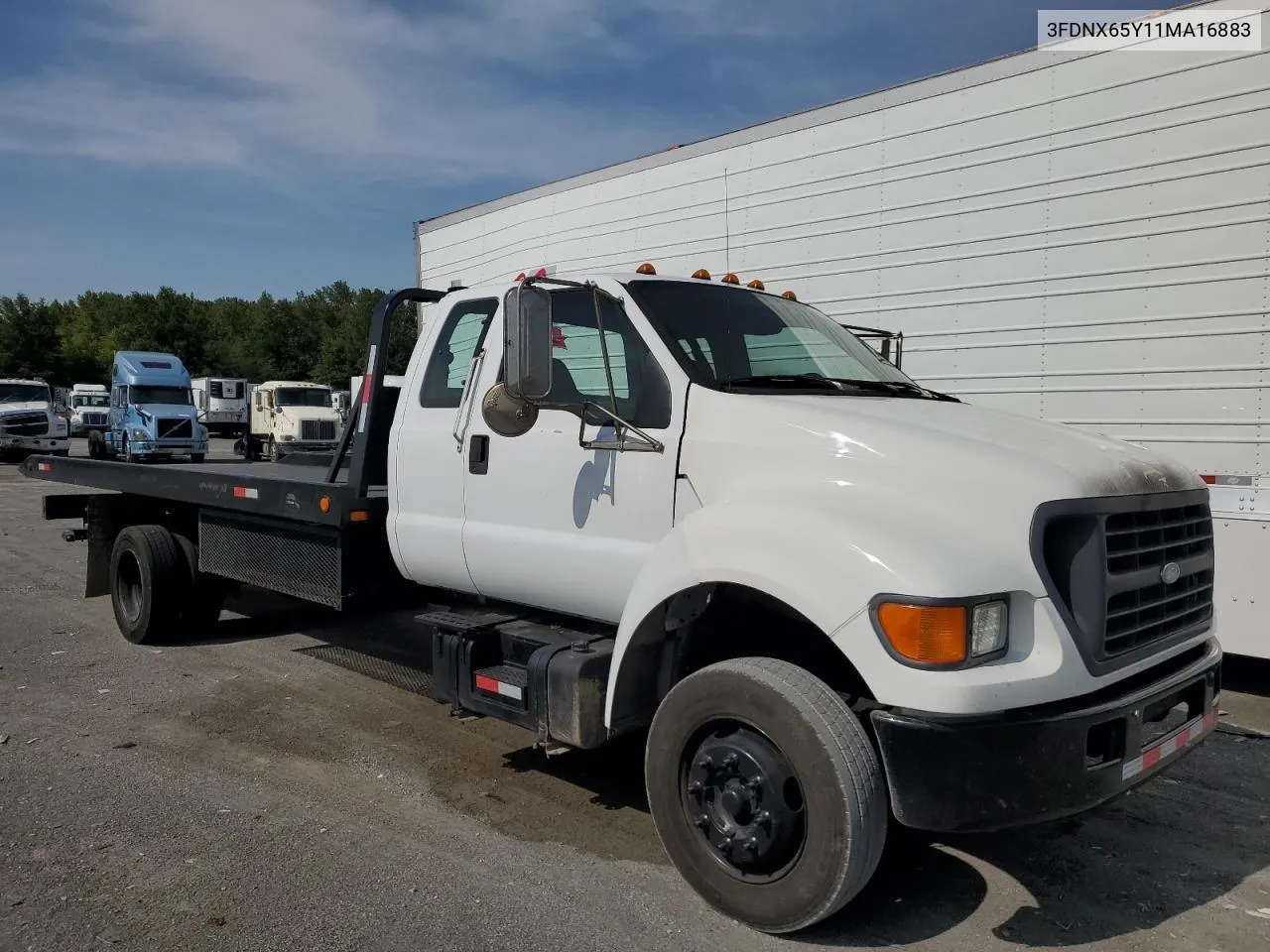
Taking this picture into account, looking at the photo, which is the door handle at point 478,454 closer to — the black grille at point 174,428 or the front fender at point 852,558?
the front fender at point 852,558

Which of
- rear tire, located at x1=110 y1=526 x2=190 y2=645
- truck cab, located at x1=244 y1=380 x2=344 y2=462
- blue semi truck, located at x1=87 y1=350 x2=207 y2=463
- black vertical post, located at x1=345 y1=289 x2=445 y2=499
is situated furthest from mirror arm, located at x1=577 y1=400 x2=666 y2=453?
truck cab, located at x1=244 y1=380 x2=344 y2=462

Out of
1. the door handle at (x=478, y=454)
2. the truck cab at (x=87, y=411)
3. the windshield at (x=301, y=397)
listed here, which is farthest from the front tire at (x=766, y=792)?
the truck cab at (x=87, y=411)

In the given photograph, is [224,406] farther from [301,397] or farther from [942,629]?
[942,629]

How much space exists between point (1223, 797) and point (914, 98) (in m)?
4.59

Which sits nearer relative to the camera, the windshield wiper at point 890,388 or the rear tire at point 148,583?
the windshield wiper at point 890,388

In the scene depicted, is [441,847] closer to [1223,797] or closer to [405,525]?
[405,525]

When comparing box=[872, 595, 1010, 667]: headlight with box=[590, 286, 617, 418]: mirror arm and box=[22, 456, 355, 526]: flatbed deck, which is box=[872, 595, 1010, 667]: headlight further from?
box=[22, 456, 355, 526]: flatbed deck

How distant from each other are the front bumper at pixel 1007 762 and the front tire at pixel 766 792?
0.14 meters

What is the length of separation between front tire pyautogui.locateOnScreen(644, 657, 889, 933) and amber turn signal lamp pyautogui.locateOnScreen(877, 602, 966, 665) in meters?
0.35

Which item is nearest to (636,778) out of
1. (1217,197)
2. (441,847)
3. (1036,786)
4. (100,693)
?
(441,847)

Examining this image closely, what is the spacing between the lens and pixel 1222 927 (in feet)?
10.9

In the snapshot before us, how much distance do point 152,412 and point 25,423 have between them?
18.1 feet

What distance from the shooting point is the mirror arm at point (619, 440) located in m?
3.72

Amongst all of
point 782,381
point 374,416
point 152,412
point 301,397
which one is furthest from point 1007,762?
point 301,397
